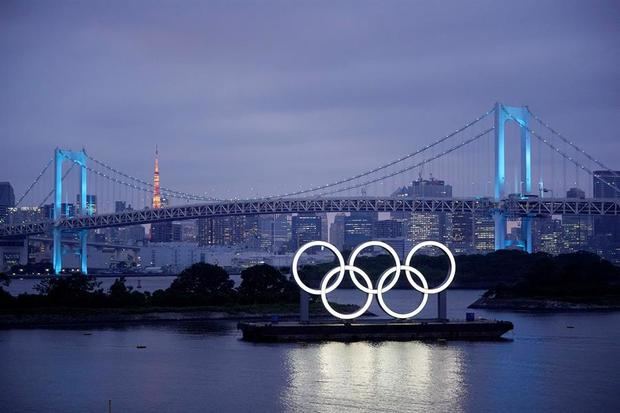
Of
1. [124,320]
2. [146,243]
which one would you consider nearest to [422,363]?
[124,320]

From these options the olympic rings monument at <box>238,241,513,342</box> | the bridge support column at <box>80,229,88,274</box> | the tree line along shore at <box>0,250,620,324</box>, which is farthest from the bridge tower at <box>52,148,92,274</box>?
the olympic rings monument at <box>238,241,513,342</box>

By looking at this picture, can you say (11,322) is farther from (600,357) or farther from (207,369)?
(600,357)

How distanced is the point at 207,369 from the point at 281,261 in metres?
84.5

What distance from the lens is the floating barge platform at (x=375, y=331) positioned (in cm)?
3133

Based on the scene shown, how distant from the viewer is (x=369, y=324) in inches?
1262

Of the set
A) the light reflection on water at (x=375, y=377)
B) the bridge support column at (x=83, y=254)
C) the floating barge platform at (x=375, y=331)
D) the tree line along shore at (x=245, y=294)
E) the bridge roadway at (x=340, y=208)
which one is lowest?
the light reflection on water at (x=375, y=377)

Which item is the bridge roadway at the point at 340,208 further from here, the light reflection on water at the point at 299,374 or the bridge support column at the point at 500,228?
the light reflection on water at the point at 299,374

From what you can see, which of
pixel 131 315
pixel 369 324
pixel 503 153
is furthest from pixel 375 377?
pixel 503 153

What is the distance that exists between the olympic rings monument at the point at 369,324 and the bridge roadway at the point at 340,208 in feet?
97.0

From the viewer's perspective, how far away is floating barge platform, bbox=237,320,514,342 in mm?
31328

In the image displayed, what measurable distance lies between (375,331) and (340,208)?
34.6m

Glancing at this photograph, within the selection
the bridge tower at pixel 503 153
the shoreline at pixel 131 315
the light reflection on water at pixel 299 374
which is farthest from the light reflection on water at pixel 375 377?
the bridge tower at pixel 503 153

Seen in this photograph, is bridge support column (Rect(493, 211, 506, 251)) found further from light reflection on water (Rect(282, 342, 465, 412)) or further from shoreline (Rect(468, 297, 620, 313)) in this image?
light reflection on water (Rect(282, 342, 465, 412))

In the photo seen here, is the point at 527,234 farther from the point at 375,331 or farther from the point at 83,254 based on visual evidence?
the point at 375,331
